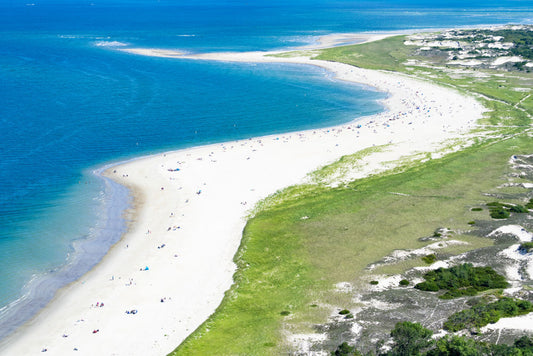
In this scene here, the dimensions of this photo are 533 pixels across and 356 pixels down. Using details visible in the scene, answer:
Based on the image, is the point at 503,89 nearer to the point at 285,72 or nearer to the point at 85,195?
the point at 285,72

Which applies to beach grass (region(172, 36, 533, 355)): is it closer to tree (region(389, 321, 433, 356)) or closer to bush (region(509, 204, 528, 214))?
bush (region(509, 204, 528, 214))

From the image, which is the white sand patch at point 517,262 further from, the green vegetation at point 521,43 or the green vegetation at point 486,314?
the green vegetation at point 521,43

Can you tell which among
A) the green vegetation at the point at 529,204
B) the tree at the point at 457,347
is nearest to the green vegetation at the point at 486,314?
the tree at the point at 457,347

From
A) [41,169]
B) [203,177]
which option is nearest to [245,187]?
[203,177]

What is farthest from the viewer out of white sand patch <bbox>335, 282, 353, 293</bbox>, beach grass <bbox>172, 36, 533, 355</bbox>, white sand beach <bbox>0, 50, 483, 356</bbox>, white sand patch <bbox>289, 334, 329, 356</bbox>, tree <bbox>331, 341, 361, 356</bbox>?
white sand patch <bbox>335, 282, 353, 293</bbox>

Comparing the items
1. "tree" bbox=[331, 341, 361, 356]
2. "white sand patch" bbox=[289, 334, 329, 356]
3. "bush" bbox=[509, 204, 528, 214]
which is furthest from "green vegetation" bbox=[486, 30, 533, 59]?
"tree" bbox=[331, 341, 361, 356]

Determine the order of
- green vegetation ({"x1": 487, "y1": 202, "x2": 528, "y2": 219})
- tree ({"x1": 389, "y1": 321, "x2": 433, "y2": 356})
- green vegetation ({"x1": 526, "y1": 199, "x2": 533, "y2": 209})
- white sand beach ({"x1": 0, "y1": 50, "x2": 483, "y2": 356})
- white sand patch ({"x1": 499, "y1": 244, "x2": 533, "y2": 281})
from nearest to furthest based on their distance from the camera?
1. tree ({"x1": 389, "y1": 321, "x2": 433, "y2": 356})
2. white sand beach ({"x1": 0, "y1": 50, "x2": 483, "y2": 356})
3. white sand patch ({"x1": 499, "y1": 244, "x2": 533, "y2": 281})
4. green vegetation ({"x1": 487, "y1": 202, "x2": 528, "y2": 219})
5. green vegetation ({"x1": 526, "y1": 199, "x2": 533, "y2": 209})

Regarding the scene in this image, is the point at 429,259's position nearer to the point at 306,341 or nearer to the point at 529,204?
the point at 306,341
